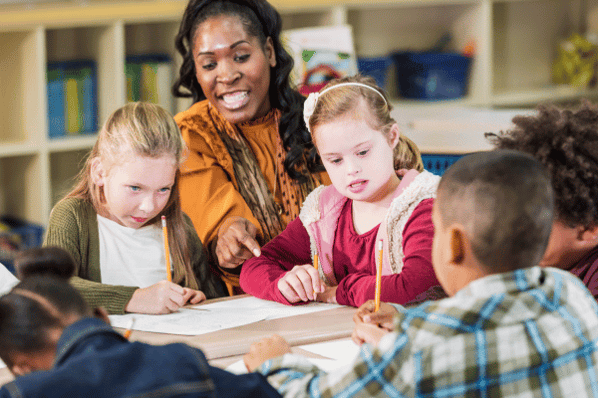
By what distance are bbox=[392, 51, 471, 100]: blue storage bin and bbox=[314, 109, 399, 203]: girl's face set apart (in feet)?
7.68

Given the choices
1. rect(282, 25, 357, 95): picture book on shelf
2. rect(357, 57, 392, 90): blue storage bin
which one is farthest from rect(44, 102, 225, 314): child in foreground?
rect(357, 57, 392, 90): blue storage bin

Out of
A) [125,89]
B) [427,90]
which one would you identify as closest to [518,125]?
[125,89]

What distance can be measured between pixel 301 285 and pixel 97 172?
49cm

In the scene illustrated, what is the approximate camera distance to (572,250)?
1.26 meters

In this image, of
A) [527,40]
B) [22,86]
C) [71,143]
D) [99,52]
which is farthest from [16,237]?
[527,40]

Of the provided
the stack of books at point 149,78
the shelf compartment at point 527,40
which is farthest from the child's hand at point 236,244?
the shelf compartment at point 527,40

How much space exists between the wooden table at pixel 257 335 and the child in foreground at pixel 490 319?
297 mm

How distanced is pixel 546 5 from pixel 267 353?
3.86 meters

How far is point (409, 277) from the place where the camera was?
137 cm

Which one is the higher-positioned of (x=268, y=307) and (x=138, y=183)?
(x=138, y=183)

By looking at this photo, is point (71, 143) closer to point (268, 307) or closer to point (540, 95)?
point (268, 307)

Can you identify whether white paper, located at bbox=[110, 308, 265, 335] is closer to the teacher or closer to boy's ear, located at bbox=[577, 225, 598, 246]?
the teacher

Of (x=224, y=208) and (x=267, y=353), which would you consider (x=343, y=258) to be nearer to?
(x=224, y=208)

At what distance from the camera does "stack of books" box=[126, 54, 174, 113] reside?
3.21 m
